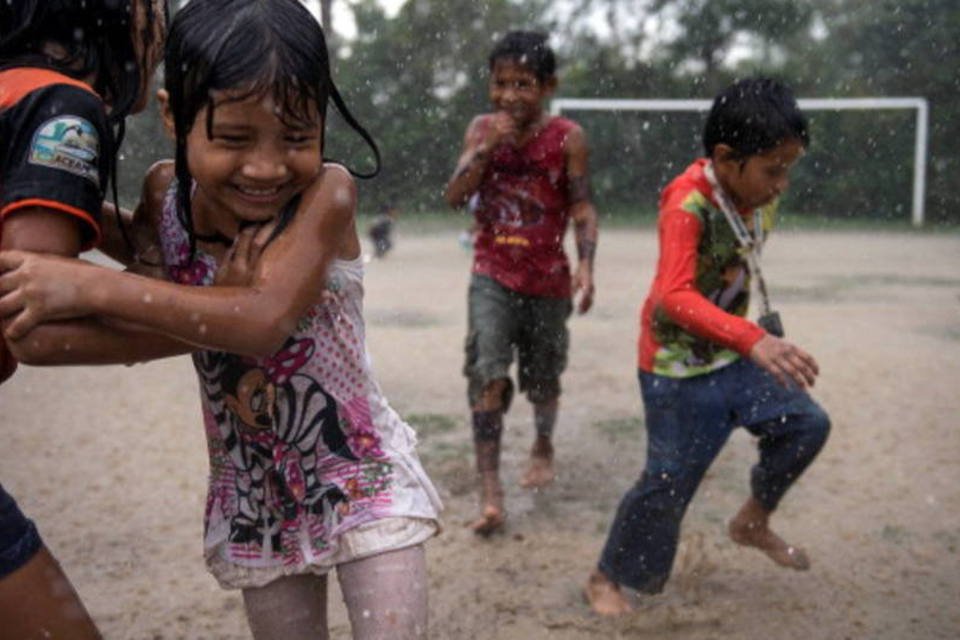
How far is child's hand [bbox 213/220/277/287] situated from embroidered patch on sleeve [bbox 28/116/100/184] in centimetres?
28

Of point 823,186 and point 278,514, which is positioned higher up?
point 278,514

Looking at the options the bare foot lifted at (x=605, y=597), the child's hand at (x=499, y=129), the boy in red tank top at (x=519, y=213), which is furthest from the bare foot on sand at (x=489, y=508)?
the child's hand at (x=499, y=129)

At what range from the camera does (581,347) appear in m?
8.14

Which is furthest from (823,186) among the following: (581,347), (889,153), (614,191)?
(581,347)

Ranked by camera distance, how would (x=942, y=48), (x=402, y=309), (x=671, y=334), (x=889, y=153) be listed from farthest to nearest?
(x=942, y=48), (x=889, y=153), (x=402, y=309), (x=671, y=334)

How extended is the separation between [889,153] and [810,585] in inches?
958

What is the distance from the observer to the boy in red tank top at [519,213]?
14.7ft

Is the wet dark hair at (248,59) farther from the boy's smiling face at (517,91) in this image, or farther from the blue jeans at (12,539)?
the boy's smiling face at (517,91)

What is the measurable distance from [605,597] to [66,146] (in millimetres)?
2287

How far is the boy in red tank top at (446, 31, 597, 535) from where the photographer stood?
449 cm

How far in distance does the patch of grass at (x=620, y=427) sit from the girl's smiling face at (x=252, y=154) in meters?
3.80

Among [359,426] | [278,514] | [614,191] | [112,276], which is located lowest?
[614,191]

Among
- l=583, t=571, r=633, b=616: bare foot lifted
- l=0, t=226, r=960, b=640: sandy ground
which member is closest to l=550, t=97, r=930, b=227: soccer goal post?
l=0, t=226, r=960, b=640: sandy ground

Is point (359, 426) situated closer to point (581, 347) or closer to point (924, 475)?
point (924, 475)
